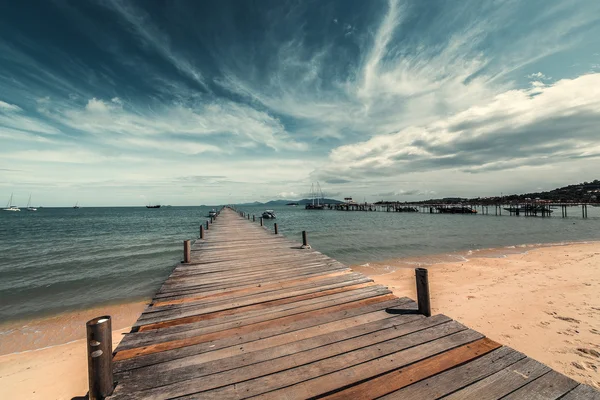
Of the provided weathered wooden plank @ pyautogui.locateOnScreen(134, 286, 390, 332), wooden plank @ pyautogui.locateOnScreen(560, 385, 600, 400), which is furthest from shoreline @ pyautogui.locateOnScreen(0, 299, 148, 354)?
wooden plank @ pyautogui.locateOnScreen(560, 385, 600, 400)

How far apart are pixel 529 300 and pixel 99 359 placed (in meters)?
11.7

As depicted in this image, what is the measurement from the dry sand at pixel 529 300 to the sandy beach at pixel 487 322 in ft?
0.07

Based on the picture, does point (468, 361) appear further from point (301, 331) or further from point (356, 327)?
point (301, 331)

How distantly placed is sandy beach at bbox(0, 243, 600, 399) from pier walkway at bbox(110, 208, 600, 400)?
3.04m

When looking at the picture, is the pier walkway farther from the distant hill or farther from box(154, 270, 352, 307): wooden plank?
the distant hill

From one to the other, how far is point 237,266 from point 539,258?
17959mm

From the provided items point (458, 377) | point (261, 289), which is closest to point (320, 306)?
point (261, 289)

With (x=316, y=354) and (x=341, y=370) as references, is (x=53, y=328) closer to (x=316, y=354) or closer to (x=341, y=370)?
(x=316, y=354)

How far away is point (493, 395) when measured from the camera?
2479 millimetres

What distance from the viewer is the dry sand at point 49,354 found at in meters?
5.06

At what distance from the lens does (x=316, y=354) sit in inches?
125

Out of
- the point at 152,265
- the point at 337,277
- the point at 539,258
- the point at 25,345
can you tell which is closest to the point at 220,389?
the point at 337,277

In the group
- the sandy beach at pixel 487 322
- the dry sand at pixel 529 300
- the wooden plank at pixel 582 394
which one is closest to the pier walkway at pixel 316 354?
the wooden plank at pixel 582 394

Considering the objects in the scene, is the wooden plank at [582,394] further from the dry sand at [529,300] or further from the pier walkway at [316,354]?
the dry sand at [529,300]
